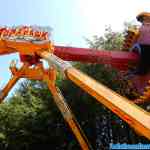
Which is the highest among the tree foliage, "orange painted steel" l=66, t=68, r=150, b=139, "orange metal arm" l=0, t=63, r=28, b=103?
"orange painted steel" l=66, t=68, r=150, b=139

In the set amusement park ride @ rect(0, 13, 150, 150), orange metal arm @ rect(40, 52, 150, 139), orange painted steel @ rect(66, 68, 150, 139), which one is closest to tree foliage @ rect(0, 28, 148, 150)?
amusement park ride @ rect(0, 13, 150, 150)

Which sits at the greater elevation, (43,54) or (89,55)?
(43,54)

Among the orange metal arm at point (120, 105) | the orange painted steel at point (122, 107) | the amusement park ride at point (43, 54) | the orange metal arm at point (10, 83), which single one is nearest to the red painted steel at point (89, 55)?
the amusement park ride at point (43, 54)

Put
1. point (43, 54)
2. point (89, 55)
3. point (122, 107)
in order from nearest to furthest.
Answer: point (122, 107) < point (43, 54) < point (89, 55)

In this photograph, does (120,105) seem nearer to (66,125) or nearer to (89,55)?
(89,55)

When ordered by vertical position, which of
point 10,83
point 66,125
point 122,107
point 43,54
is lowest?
point 66,125

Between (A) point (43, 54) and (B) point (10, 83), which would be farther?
(B) point (10, 83)

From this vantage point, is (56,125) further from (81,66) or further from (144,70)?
(144,70)

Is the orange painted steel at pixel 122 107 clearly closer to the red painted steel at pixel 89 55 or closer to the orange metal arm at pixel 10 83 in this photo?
the red painted steel at pixel 89 55

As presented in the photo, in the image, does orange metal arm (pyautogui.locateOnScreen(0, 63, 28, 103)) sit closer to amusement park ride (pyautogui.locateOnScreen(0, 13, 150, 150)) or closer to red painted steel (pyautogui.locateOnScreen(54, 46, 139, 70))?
amusement park ride (pyautogui.locateOnScreen(0, 13, 150, 150))

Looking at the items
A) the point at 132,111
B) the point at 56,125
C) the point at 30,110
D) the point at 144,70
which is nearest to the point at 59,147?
the point at 56,125

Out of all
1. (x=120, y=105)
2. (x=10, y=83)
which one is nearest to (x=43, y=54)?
(x=10, y=83)

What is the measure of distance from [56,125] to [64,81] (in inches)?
125

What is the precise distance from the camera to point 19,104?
127 feet
